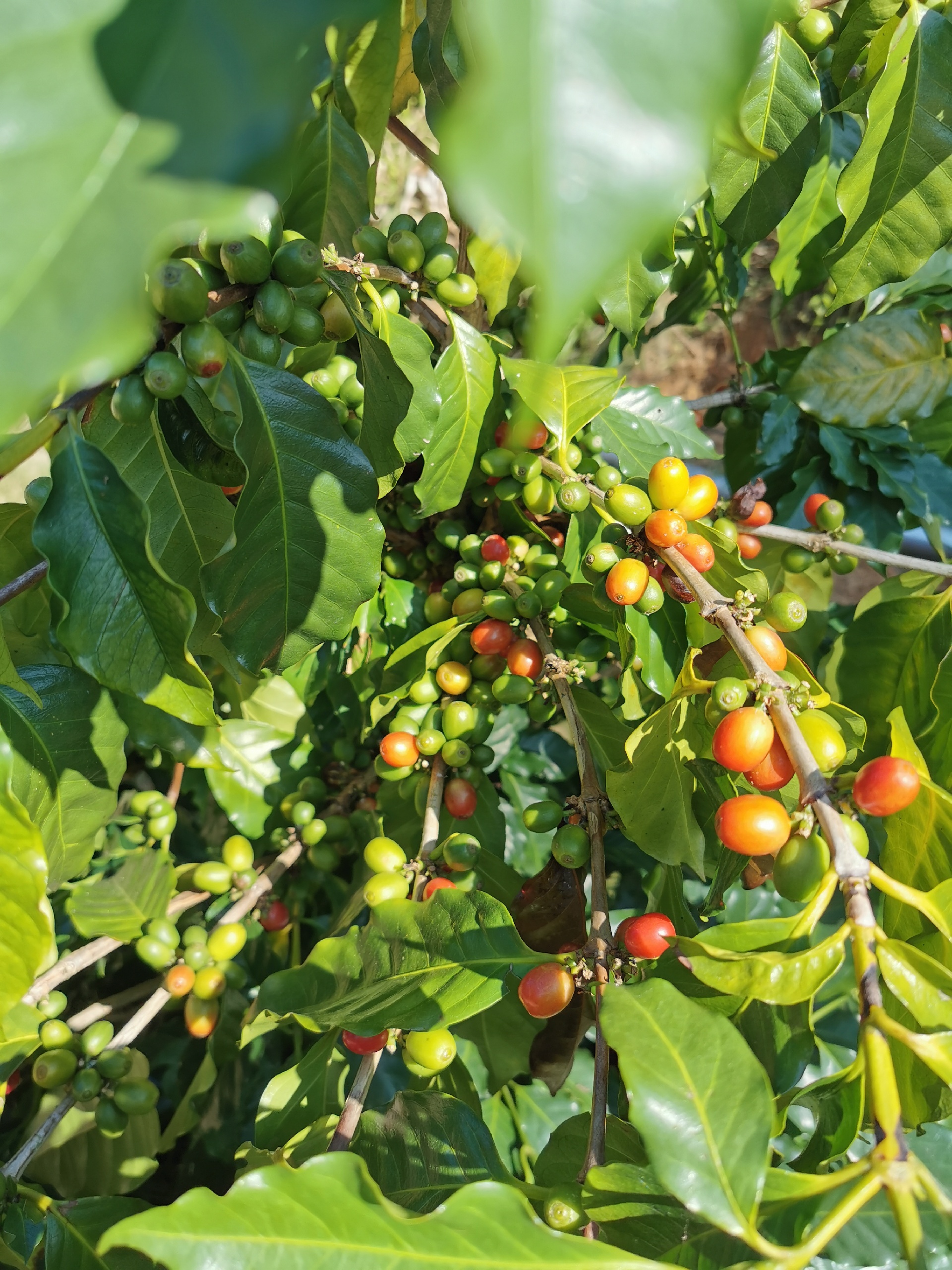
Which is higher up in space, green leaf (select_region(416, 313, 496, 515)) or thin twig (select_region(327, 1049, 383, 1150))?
green leaf (select_region(416, 313, 496, 515))

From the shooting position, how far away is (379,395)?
2.95 feet

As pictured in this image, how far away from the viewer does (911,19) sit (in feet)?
2.89

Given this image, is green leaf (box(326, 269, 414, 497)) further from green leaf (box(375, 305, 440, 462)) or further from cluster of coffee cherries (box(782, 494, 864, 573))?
cluster of coffee cherries (box(782, 494, 864, 573))

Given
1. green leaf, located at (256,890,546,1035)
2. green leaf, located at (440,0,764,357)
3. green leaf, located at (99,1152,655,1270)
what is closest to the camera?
green leaf, located at (440,0,764,357)

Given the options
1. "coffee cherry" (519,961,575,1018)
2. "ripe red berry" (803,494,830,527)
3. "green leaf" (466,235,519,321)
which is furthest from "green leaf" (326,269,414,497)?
"ripe red berry" (803,494,830,527)

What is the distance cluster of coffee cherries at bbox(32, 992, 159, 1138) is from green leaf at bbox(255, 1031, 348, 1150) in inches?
6.4

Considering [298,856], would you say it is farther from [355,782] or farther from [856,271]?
[856,271]

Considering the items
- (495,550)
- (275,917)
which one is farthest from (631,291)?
(275,917)

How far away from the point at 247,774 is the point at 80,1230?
26.4 inches

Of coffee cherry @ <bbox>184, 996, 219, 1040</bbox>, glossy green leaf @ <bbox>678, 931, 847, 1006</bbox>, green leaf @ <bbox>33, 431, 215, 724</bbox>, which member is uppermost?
green leaf @ <bbox>33, 431, 215, 724</bbox>

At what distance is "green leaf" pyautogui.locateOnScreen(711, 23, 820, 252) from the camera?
3.26 ft

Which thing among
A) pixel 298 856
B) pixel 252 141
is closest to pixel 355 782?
pixel 298 856

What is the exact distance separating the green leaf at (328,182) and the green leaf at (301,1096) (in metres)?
1.13

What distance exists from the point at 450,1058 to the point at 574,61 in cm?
89
